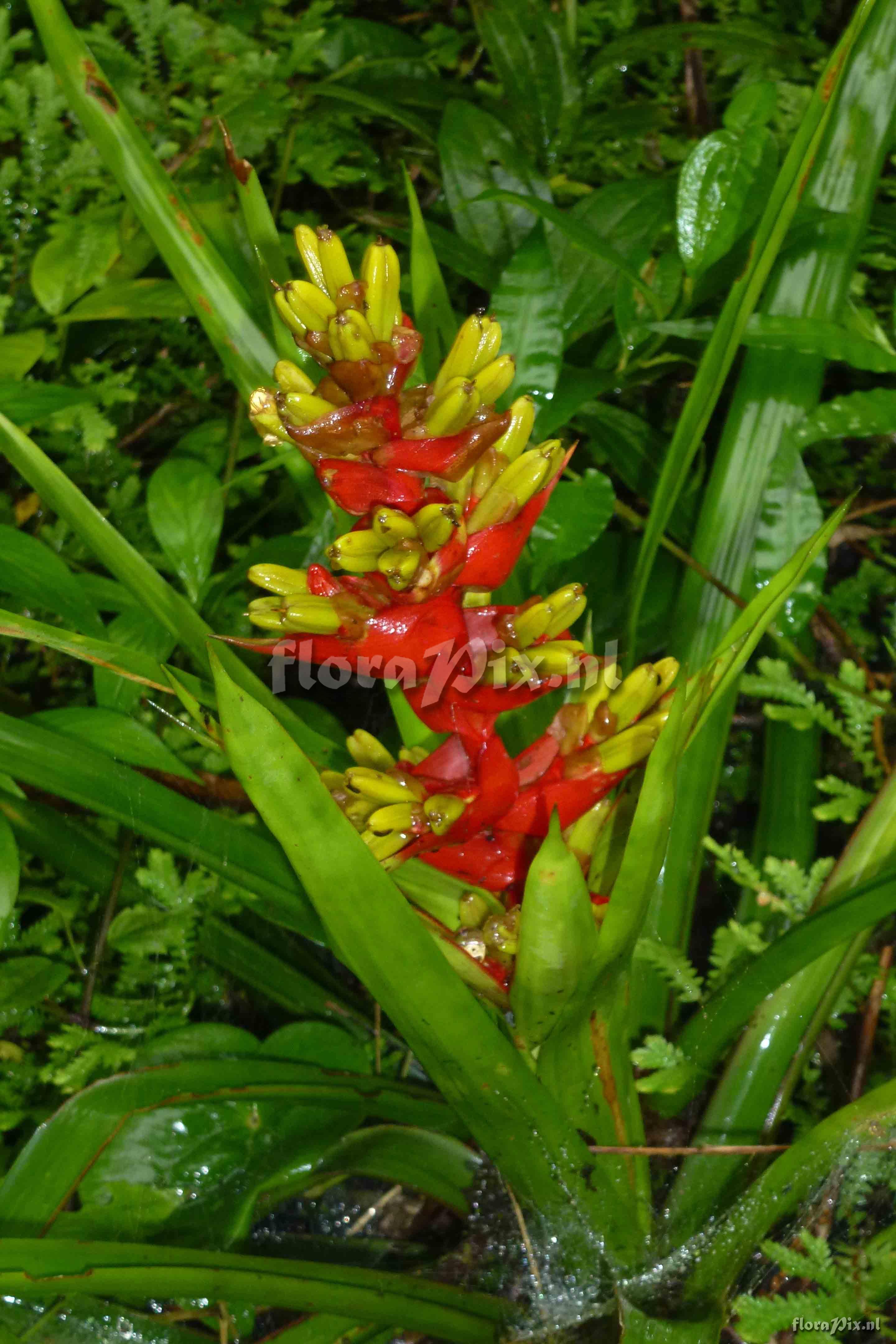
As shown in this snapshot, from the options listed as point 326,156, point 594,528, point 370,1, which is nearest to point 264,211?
point 594,528

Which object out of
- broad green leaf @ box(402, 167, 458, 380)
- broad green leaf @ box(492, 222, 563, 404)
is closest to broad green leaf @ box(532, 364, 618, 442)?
broad green leaf @ box(492, 222, 563, 404)

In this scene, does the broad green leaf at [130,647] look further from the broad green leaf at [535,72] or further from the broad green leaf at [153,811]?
the broad green leaf at [535,72]

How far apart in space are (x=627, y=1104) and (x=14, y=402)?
84cm

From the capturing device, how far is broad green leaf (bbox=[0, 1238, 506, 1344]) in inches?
25.6

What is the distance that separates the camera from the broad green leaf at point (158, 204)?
80 centimetres

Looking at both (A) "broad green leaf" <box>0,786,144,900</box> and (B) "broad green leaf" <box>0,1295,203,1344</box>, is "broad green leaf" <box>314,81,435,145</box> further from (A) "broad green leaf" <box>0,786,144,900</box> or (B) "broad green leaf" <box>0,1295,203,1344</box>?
(B) "broad green leaf" <box>0,1295,203,1344</box>

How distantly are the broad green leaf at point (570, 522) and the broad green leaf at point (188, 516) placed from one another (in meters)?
0.33

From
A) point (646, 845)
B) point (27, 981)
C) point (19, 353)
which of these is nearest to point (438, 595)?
point (646, 845)

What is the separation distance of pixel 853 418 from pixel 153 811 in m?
0.73

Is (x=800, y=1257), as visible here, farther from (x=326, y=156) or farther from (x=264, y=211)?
(x=326, y=156)

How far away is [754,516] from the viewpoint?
1038 mm

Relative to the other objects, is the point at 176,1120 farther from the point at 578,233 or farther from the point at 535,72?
the point at 535,72

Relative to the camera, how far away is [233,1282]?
2.26 ft

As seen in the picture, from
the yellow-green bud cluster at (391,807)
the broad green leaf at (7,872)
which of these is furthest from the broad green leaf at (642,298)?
the broad green leaf at (7,872)
